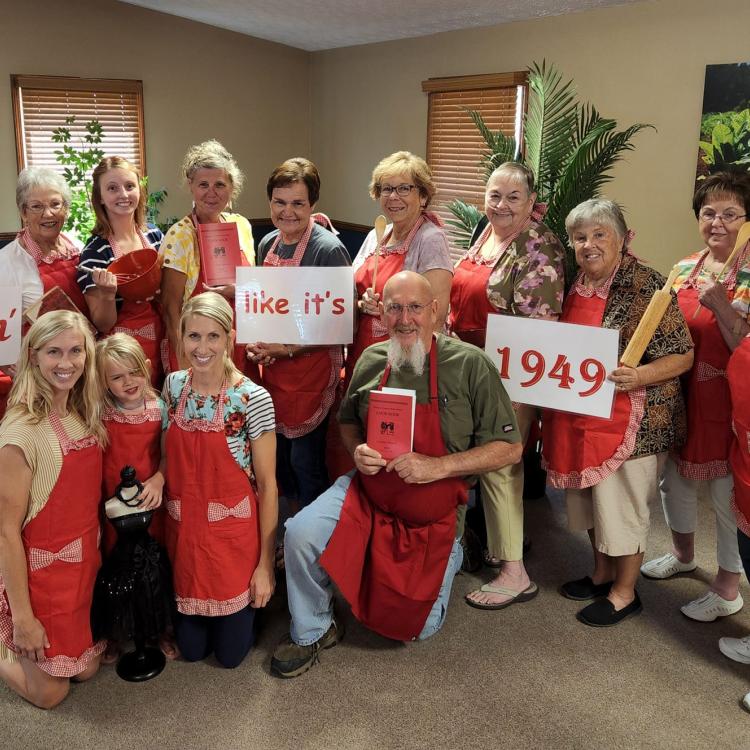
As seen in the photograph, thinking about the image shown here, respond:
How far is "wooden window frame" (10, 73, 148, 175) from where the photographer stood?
5.14 m

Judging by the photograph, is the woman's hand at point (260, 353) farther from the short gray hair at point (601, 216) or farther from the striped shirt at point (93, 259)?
the short gray hair at point (601, 216)

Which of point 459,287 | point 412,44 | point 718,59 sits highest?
point 412,44

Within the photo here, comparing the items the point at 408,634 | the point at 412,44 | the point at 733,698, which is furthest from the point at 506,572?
the point at 412,44

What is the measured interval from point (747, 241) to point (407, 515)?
140cm

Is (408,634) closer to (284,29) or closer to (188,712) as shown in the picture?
(188,712)

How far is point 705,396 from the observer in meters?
2.55

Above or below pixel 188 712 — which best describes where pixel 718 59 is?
above

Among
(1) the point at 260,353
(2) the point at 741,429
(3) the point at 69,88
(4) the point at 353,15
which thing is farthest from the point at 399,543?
(3) the point at 69,88

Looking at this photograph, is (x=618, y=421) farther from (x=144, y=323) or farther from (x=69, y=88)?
(x=69, y=88)

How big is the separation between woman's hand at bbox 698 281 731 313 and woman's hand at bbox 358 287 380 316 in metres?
1.09

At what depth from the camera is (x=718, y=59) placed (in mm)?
3920

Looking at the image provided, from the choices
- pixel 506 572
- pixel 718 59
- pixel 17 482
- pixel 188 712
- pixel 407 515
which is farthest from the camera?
pixel 718 59

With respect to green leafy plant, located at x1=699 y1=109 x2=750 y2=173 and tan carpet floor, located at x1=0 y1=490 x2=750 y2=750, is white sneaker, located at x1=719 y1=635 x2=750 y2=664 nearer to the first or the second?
tan carpet floor, located at x1=0 y1=490 x2=750 y2=750

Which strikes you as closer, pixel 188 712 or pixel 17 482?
pixel 17 482
